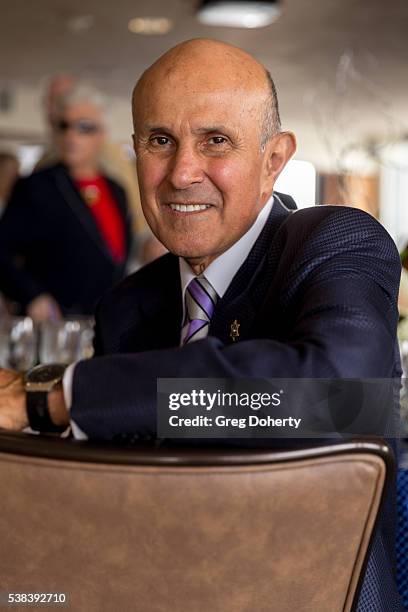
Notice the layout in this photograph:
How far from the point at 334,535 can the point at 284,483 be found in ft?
0.27

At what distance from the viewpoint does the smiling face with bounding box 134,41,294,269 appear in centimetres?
127

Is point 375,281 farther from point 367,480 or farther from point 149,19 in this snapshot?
point 149,19

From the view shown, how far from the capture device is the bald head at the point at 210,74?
4.17ft

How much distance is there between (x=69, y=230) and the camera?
3562 mm

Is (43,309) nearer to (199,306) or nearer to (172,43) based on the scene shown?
(199,306)

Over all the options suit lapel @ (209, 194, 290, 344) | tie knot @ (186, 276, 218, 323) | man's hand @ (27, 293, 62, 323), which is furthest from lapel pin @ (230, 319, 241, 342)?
man's hand @ (27, 293, 62, 323)

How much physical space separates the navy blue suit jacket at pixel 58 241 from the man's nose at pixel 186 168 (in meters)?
2.26

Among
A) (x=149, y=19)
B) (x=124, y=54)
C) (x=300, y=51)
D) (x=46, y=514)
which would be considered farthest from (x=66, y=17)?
(x=46, y=514)

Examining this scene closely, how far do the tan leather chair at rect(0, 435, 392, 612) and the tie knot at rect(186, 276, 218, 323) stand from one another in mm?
595

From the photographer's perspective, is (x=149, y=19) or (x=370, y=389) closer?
(x=370, y=389)

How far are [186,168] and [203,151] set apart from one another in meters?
0.03

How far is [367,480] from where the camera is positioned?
84 centimetres

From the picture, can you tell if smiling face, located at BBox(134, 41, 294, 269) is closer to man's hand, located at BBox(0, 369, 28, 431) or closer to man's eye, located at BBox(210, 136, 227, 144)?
man's eye, located at BBox(210, 136, 227, 144)

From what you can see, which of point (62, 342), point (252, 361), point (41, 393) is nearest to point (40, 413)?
point (41, 393)
